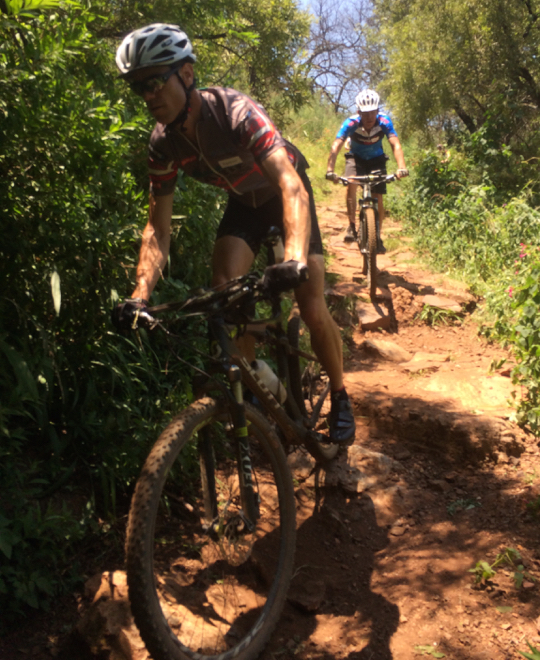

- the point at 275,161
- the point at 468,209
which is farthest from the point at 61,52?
the point at 468,209

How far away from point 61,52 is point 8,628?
2.24m

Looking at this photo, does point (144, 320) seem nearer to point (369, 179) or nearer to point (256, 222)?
point (256, 222)

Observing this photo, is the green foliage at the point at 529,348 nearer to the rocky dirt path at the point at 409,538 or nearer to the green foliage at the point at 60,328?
the rocky dirt path at the point at 409,538

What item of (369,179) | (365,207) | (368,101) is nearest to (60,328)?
(365,207)

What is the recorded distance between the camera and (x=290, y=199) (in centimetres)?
241

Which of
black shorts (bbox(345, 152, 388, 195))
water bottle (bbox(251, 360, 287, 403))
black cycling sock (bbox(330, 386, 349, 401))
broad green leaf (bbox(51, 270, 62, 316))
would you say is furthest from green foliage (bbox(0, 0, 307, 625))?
black shorts (bbox(345, 152, 388, 195))

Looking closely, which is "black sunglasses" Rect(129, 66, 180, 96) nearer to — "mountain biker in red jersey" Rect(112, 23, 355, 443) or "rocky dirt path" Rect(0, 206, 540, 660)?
"mountain biker in red jersey" Rect(112, 23, 355, 443)

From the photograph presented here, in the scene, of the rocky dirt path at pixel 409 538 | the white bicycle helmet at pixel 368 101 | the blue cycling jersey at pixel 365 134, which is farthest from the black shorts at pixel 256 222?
the blue cycling jersey at pixel 365 134

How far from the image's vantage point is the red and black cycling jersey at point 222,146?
2.51 metres

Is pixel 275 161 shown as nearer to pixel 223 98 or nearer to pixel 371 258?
pixel 223 98

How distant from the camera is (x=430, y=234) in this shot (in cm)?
889

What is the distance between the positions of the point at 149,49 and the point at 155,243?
2.54 ft

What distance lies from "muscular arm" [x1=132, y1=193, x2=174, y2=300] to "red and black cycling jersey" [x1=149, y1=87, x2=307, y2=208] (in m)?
0.06

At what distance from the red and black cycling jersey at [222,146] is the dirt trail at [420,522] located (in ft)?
5.70
